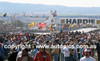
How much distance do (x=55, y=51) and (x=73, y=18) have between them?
7412 centimetres

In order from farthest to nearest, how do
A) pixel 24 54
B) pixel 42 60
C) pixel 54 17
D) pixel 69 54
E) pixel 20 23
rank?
pixel 20 23
pixel 54 17
pixel 69 54
pixel 42 60
pixel 24 54

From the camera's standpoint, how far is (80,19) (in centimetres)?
8400

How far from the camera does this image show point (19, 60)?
7719 millimetres

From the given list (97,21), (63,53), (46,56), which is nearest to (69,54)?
(63,53)

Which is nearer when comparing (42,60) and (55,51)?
(42,60)

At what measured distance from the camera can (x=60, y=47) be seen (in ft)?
39.6

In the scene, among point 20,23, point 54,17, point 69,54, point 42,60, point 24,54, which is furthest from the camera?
point 20,23

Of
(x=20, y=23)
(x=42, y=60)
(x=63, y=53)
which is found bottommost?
(x=20, y=23)

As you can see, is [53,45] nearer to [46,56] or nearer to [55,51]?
[55,51]

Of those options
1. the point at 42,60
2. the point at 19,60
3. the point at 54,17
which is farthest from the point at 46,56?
the point at 54,17

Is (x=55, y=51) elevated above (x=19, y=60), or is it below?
below

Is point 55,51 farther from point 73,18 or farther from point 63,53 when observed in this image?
point 73,18

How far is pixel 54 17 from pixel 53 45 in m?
70.5

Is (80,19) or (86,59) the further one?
(80,19)
